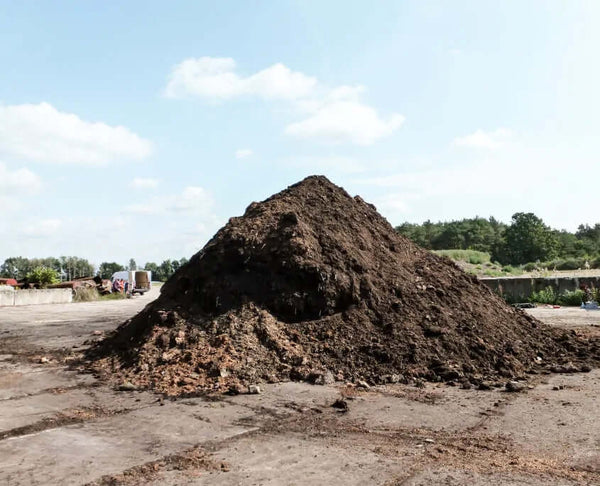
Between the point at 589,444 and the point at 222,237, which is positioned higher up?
the point at 222,237

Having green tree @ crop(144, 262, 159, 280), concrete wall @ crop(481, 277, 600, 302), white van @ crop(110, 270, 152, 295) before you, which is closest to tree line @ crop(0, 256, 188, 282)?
green tree @ crop(144, 262, 159, 280)

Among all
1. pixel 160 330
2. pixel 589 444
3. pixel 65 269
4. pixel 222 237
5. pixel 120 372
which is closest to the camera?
pixel 589 444

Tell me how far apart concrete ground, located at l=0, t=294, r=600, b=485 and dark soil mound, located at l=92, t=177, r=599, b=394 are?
0.63 m

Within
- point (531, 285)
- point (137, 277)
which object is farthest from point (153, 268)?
point (531, 285)

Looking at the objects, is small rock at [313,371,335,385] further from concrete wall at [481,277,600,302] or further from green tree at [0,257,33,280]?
green tree at [0,257,33,280]

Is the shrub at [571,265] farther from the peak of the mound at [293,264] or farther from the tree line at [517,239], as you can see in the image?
the peak of the mound at [293,264]

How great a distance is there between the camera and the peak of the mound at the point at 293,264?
866 centimetres

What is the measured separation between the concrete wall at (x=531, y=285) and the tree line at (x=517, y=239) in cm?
2612

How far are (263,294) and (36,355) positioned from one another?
4924mm

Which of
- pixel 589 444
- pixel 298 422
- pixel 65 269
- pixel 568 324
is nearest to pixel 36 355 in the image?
pixel 298 422

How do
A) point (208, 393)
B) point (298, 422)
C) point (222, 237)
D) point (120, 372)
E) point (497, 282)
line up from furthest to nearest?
1. point (497, 282)
2. point (222, 237)
3. point (120, 372)
4. point (208, 393)
5. point (298, 422)

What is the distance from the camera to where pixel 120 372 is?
7.68 metres

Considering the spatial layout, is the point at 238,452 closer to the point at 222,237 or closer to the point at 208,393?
the point at 208,393

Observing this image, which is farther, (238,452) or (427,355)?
(427,355)
